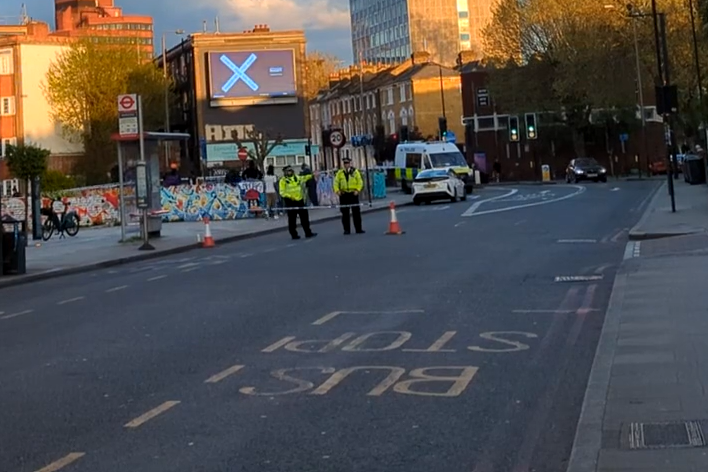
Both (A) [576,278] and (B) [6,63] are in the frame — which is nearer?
(A) [576,278]

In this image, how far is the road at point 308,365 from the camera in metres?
7.39

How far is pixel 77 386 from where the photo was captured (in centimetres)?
976

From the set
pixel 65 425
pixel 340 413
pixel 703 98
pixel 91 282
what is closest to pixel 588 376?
pixel 340 413

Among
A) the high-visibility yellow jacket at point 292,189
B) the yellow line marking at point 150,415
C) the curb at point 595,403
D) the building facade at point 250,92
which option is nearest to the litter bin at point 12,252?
the high-visibility yellow jacket at point 292,189

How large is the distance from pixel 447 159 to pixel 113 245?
29217 millimetres

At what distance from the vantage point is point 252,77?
273ft

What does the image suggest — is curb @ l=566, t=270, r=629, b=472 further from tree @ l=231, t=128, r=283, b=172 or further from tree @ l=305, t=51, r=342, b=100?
tree @ l=305, t=51, r=342, b=100

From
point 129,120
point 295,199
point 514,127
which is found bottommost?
point 295,199

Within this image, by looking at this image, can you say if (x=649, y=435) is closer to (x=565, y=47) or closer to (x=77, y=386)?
(x=77, y=386)

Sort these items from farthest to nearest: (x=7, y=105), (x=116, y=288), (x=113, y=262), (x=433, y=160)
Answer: (x=7, y=105)
(x=433, y=160)
(x=113, y=262)
(x=116, y=288)

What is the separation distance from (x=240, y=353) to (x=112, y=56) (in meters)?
54.3

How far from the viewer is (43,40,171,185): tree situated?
6316 centimetres

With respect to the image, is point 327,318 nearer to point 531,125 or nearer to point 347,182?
point 347,182

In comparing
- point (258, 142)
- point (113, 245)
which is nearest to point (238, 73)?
point (258, 142)
